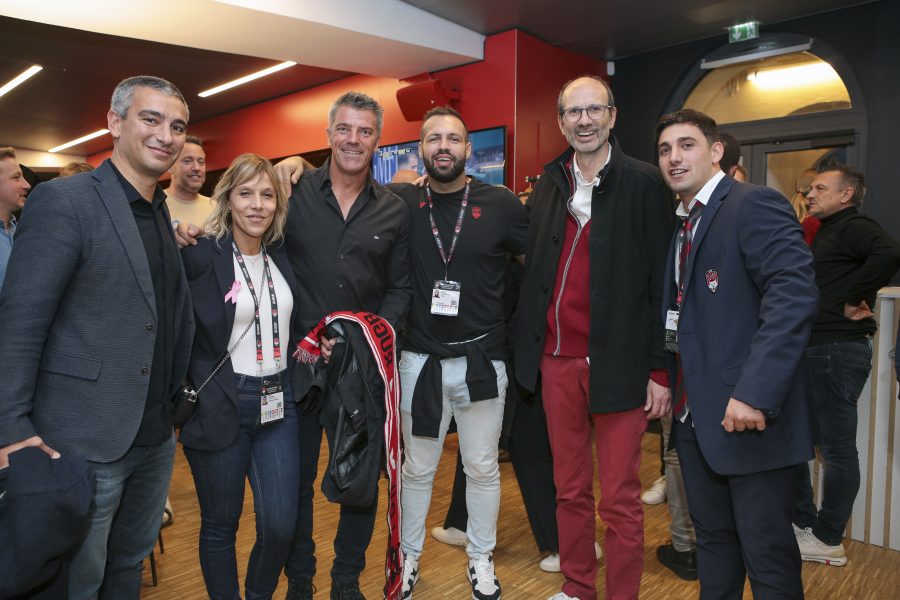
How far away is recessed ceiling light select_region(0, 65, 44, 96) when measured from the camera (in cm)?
775

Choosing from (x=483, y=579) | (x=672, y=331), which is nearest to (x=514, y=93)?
(x=672, y=331)

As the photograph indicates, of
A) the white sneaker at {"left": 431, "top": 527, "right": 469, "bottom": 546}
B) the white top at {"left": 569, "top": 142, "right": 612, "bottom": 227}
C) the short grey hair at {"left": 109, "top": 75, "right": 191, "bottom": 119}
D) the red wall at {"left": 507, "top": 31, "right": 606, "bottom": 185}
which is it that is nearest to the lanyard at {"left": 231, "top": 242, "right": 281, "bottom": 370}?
the short grey hair at {"left": 109, "top": 75, "right": 191, "bottom": 119}

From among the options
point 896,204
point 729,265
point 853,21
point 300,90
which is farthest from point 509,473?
point 300,90

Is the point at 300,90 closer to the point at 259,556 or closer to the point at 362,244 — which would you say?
the point at 362,244

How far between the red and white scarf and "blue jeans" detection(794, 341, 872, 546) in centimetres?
210

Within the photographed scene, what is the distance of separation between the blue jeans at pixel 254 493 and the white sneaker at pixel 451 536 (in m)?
1.25

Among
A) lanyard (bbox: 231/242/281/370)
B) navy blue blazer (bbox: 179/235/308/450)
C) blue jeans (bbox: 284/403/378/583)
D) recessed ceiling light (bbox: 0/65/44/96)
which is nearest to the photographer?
navy blue blazer (bbox: 179/235/308/450)

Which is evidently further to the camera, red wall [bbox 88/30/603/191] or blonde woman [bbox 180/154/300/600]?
red wall [bbox 88/30/603/191]

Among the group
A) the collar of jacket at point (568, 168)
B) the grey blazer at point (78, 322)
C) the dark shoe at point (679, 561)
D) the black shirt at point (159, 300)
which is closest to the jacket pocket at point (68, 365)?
the grey blazer at point (78, 322)

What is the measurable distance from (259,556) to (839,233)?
318cm

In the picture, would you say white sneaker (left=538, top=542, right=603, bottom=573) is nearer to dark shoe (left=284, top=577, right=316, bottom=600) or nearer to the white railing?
dark shoe (left=284, top=577, right=316, bottom=600)

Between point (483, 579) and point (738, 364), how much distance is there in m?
1.44

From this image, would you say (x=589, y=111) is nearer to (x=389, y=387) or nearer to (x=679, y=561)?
(x=389, y=387)

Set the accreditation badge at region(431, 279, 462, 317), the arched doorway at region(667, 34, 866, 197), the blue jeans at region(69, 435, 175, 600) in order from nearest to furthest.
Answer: the blue jeans at region(69, 435, 175, 600), the accreditation badge at region(431, 279, 462, 317), the arched doorway at region(667, 34, 866, 197)
